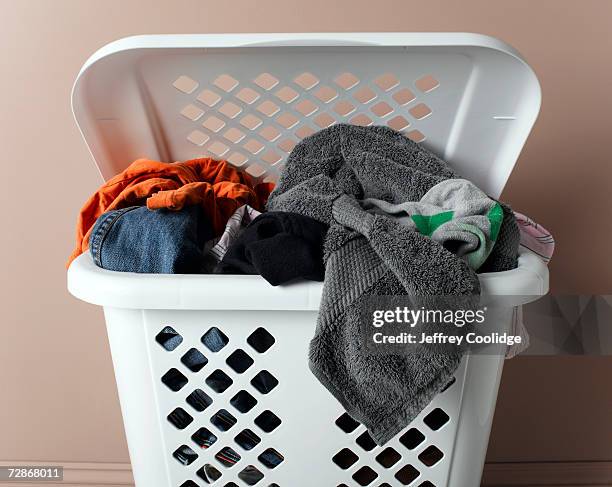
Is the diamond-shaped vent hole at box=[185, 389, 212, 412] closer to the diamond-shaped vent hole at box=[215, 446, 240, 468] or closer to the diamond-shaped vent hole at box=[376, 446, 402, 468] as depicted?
the diamond-shaped vent hole at box=[215, 446, 240, 468]

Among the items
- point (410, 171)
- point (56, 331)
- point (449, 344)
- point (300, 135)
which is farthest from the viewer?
point (56, 331)

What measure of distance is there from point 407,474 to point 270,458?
15 cm

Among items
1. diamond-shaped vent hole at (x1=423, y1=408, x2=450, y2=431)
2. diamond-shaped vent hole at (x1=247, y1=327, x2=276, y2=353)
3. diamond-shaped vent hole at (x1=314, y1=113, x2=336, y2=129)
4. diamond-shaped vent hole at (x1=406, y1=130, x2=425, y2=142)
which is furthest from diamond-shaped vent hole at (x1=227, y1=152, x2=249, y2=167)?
diamond-shaped vent hole at (x1=423, y1=408, x2=450, y2=431)

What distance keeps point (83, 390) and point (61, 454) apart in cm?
15

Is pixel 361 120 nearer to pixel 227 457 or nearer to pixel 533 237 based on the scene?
pixel 533 237

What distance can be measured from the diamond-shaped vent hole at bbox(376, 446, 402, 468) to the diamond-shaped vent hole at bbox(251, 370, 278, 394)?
14cm

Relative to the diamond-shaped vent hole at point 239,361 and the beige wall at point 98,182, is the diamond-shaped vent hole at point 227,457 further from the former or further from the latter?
the beige wall at point 98,182

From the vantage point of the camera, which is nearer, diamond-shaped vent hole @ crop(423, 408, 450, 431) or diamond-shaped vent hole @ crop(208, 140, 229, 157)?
diamond-shaped vent hole @ crop(423, 408, 450, 431)

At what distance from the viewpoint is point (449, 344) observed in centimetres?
60

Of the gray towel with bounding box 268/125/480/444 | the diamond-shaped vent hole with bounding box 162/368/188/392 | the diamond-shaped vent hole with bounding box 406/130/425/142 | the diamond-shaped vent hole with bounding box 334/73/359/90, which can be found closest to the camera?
the gray towel with bounding box 268/125/480/444

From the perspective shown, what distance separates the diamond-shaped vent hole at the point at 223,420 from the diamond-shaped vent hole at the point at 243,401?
17 mm

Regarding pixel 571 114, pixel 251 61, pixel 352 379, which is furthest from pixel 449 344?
pixel 571 114

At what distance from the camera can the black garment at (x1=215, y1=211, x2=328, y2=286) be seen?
1.99ft

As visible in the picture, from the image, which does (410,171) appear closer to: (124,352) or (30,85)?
(124,352)
